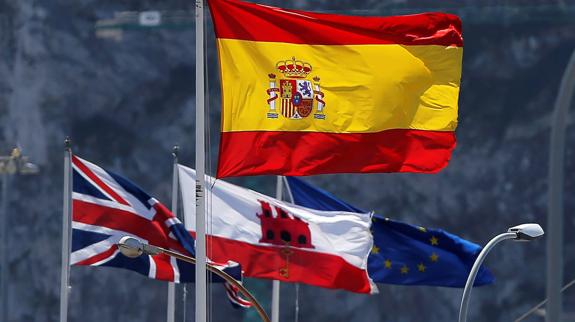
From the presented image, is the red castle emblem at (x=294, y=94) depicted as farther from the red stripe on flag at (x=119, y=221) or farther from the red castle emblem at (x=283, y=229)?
the red castle emblem at (x=283, y=229)

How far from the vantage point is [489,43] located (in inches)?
3095

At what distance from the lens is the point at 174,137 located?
7906cm

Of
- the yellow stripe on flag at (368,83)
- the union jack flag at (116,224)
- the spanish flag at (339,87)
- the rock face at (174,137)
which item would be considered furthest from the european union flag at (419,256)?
the rock face at (174,137)

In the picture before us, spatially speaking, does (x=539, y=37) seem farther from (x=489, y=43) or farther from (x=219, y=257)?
(x=219, y=257)

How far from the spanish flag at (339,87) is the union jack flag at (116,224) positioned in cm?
597

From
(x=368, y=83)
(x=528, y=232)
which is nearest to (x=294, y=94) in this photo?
(x=368, y=83)

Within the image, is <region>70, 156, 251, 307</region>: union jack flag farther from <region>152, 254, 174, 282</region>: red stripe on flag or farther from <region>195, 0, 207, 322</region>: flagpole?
<region>195, 0, 207, 322</region>: flagpole

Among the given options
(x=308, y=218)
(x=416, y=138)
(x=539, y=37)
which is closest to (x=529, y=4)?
(x=539, y=37)

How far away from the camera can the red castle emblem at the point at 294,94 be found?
2581 cm

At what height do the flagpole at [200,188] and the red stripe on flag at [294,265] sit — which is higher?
the flagpole at [200,188]

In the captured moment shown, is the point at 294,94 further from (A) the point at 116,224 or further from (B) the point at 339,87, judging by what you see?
(A) the point at 116,224

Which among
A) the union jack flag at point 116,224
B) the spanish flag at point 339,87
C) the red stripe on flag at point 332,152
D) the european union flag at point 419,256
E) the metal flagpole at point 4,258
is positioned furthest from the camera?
the metal flagpole at point 4,258

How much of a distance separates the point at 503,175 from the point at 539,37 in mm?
7180

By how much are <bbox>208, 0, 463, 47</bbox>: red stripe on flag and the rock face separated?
50469 millimetres
